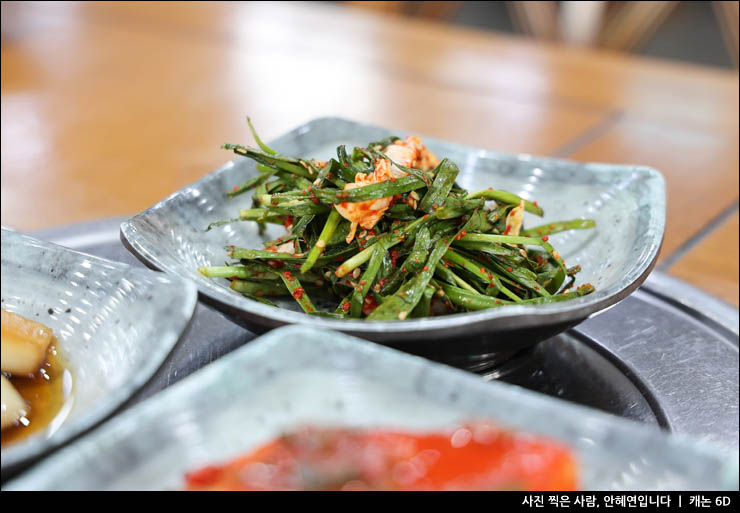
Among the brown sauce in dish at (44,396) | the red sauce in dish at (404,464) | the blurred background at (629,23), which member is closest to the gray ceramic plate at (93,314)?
the brown sauce in dish at (44,396)

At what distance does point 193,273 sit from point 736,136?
160cm

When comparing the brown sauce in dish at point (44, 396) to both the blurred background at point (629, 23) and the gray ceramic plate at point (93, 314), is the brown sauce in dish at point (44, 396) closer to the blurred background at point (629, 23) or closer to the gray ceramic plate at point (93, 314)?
the gray ceramic plate at point (93, 314)

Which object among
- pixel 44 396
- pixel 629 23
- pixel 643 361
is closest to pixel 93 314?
pixel 44 396

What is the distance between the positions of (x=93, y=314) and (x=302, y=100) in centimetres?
144

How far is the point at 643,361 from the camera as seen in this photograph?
976 mm

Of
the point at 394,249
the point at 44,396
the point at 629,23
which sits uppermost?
the point at 629,23

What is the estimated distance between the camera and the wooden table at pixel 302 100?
159 centimetres

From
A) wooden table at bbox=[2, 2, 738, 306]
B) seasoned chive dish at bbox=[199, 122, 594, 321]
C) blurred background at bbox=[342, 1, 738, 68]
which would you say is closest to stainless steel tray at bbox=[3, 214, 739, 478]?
seasoned chive dish at bbox=[199, 122, 594, 321]

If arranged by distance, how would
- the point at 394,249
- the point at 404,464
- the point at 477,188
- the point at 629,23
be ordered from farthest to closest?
the point at 629,23 → the point at 477,188 → the point at 394,249 → the point at 404,464

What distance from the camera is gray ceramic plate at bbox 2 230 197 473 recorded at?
65 cm

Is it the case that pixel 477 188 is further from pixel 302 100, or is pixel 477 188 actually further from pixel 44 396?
pixel 302 100

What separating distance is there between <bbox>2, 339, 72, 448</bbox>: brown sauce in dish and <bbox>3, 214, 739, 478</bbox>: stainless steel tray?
98 millimetres

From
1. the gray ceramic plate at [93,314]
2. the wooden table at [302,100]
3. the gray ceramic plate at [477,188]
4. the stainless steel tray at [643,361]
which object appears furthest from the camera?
the wooden table at [302,100]

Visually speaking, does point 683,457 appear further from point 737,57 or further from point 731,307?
point 737,57
